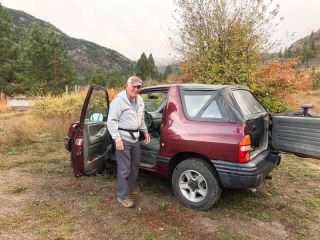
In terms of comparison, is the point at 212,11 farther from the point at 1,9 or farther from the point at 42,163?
the point at 1,9

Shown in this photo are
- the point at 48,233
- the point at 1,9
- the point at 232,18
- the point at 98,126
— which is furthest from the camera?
the point at 1,9

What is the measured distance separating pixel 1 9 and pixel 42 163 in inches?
852

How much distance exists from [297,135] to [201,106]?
1329 mm

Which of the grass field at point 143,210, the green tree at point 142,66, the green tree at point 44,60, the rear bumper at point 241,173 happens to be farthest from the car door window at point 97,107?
the green tree at point 142,66

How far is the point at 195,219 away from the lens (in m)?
4.22

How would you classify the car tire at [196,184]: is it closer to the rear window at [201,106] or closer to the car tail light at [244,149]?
the car tail light at [244,149]

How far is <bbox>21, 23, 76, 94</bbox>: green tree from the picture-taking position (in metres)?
27.6

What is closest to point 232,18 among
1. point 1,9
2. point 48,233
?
point 48,233

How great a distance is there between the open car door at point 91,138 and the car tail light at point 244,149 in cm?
233

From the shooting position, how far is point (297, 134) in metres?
4.15

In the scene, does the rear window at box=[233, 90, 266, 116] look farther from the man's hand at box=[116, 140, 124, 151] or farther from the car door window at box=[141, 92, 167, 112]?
the man's hand at box=[116, 140, 124, 151]

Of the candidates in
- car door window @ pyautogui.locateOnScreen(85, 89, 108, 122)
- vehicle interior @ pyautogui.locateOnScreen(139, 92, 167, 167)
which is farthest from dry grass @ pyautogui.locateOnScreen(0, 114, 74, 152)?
vehicle interior @ pyautogui.locateOnScreen(139, 92, 167, 167)

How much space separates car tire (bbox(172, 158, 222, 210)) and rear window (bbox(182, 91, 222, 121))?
626 millimetres

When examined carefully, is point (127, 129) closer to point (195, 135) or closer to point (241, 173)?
point (195, 135)
